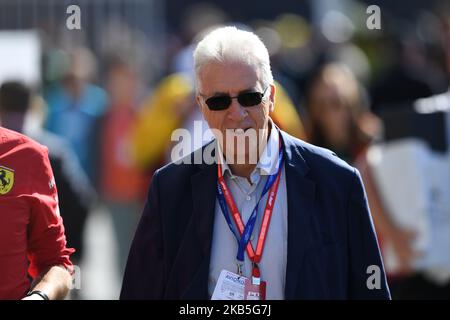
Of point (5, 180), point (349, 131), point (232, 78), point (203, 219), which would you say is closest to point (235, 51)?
point (232, 78)

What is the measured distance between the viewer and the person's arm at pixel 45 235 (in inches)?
161

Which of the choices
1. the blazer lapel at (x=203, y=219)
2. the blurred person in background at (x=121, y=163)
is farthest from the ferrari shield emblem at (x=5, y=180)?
the blurred person in background at (x=121, y=163)

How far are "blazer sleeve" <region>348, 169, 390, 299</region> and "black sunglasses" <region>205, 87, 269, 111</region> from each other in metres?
0.48

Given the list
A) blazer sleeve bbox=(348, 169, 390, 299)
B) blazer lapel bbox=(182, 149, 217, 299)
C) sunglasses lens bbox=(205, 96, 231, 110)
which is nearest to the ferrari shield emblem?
blazer lapel bbox=(182, 149, 217, 299)

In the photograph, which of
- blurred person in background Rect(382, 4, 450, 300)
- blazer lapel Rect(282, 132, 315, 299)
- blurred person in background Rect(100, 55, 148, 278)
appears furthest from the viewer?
blurred person in background Rect(100, 55, 148, 278)

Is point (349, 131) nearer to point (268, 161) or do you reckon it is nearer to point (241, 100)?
point (268, 161)

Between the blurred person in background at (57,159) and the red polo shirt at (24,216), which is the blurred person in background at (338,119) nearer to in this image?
the blurred person in background at (57,159)

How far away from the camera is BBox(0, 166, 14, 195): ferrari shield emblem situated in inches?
159

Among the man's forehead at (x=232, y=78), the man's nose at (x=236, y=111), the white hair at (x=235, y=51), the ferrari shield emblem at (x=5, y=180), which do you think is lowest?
the ferrari shield emblem at (x=5, y=180)

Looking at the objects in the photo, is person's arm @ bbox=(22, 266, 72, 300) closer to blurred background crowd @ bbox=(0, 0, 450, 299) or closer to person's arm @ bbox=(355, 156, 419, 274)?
blurred background crowd @ bbox=(0, 0, 450, 299)

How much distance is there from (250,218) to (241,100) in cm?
42

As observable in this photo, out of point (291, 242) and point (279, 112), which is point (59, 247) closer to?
point (291, 242)

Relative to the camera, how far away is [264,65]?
4.02m

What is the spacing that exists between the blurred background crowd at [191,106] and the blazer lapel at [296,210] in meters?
2.50
